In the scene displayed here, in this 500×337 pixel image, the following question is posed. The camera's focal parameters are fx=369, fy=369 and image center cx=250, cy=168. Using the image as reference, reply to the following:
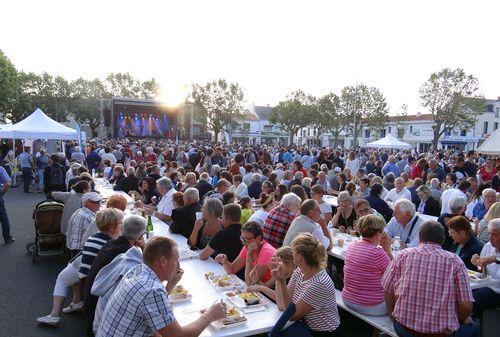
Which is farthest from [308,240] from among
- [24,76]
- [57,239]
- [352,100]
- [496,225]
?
[24,76]

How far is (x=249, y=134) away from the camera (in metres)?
66.8

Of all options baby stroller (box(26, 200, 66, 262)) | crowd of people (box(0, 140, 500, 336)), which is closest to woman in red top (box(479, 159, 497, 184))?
crowd of people (box(0, 140, 500, 336))

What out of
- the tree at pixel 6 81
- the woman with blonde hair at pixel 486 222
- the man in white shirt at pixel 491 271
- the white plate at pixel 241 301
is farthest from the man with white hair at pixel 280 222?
the tree at pixel 6 81

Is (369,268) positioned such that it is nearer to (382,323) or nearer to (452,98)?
(382,323)

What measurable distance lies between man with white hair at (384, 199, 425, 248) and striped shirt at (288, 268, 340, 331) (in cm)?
223

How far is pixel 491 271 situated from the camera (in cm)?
380

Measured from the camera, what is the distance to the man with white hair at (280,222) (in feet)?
14.5

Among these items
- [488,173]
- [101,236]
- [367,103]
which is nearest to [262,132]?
[367,103]

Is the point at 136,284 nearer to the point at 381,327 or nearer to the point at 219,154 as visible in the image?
the point at 381,327

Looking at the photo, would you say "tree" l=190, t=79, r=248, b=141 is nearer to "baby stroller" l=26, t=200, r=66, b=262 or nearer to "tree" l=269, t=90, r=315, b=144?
"tree" l=269, t=90, r=315, b=144

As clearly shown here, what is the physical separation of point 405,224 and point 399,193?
2.67 m

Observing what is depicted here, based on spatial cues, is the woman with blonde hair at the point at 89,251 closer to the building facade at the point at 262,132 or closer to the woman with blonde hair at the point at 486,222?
the woman with blonde hair at the point at 486,222

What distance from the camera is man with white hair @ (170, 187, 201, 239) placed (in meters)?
4.95

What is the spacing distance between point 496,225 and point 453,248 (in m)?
0.94
